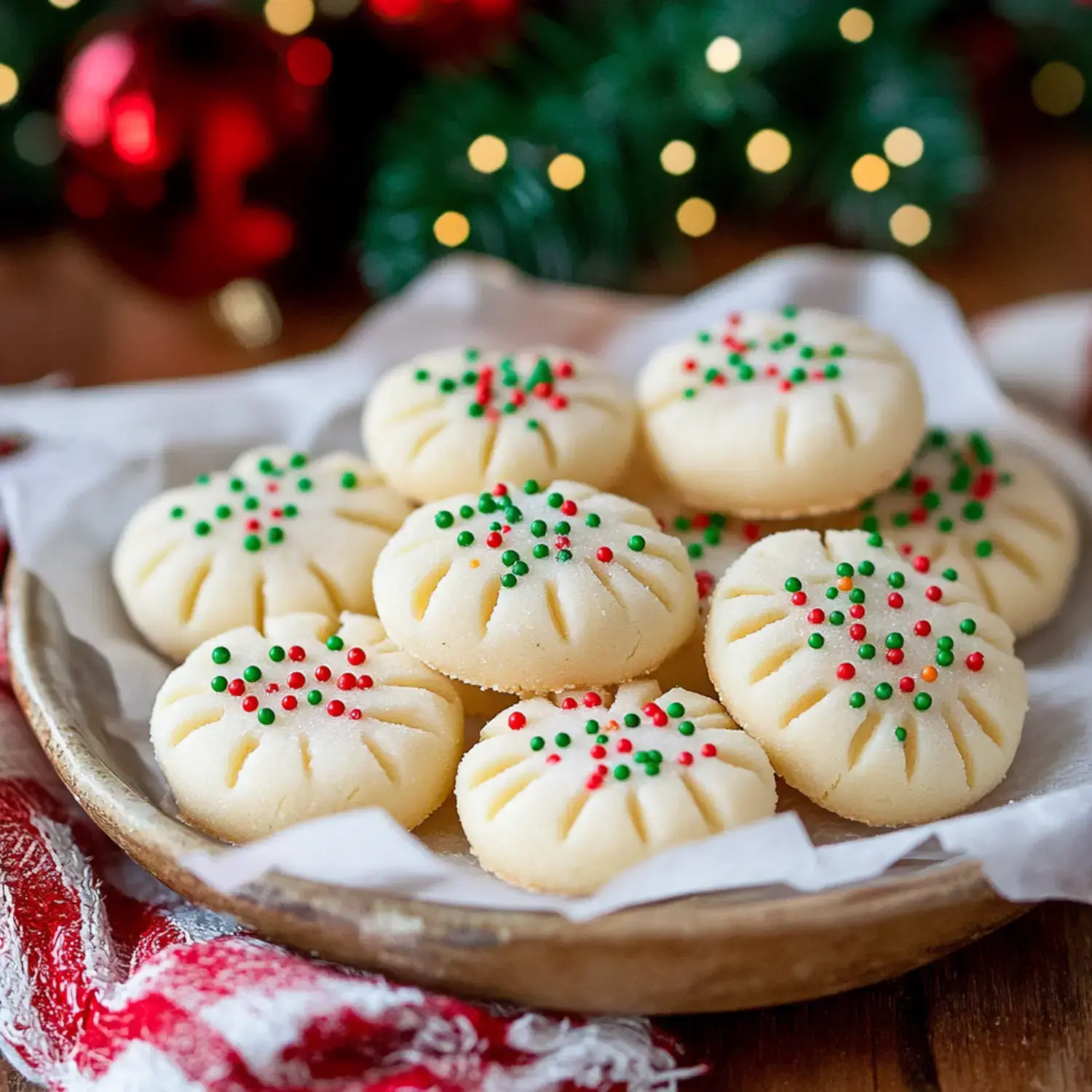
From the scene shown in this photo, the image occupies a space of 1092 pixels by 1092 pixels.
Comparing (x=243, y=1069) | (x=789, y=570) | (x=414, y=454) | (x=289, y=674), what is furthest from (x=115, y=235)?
(x=243, y=1069)

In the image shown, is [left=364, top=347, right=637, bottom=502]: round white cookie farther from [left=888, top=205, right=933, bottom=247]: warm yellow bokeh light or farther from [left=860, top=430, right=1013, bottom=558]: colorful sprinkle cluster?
[left=888, top=205, right=933, bottom=247]: warm yellow bokeh light

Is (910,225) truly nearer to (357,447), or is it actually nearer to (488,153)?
(488,153)

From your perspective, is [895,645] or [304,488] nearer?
[895,645]

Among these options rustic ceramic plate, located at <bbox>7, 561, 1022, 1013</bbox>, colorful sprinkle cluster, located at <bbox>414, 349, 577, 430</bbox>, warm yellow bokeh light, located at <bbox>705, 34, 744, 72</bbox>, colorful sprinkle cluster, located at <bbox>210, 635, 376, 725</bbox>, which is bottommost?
rustic ceramic plate, located at <bbox>7, 561, 1022, 1013</bbox>

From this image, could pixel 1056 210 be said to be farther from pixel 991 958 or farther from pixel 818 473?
pixel 991 958

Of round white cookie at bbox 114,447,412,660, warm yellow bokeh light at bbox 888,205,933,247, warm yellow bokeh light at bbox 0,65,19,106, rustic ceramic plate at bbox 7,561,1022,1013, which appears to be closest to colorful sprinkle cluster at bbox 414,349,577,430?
round white cookie at bbox 114,447,412,660

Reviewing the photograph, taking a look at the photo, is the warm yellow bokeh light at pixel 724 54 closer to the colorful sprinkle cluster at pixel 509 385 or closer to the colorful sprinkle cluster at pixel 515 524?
the colorful sprinkle cluster at pixel 509 385

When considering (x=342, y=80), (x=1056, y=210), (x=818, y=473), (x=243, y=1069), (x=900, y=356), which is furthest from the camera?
(x=1056, y=210)
